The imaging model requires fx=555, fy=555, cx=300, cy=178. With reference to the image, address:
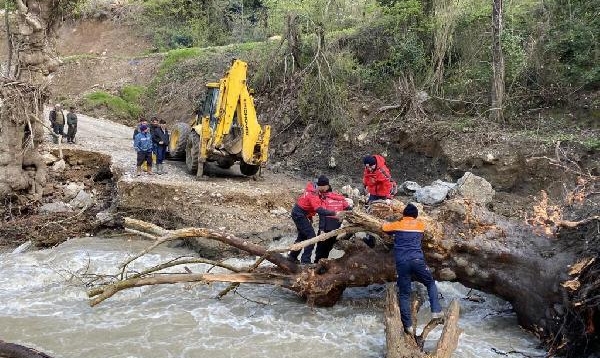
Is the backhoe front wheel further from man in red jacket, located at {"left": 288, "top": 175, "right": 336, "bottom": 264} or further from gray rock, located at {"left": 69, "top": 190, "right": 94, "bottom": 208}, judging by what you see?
man in red jacket, located at {"left": 288, "top": 175, "right": 336, "bottom": 264}

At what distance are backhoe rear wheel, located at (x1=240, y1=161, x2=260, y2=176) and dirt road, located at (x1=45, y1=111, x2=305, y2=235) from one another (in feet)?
0.52

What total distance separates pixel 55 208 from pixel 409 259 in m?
7.86

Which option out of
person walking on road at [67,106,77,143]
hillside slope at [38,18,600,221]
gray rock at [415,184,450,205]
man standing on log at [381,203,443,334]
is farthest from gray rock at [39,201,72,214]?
man standing on log at [381,203,443,334]

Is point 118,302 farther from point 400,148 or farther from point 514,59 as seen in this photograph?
point 514,59

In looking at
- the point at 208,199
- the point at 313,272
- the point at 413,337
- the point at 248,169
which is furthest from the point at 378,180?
the point at 248,169

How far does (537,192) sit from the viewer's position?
40.0 feet

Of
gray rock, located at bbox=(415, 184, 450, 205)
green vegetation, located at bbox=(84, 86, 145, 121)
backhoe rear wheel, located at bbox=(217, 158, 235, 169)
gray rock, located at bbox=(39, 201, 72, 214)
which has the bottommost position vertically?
gray rock, located at bbox=(39, 201, 72, 214)

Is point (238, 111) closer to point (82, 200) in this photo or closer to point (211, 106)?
point (211, 106)

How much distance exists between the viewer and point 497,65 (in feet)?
46.1

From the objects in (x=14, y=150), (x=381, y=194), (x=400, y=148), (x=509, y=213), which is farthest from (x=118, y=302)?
(x=400, y=148)

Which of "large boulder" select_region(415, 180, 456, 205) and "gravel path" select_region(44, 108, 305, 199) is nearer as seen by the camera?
"large boulder" select_region(415, 180, 456, 205)

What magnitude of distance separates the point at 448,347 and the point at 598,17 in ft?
38.5

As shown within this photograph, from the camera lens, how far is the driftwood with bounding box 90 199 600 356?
6.72 meters

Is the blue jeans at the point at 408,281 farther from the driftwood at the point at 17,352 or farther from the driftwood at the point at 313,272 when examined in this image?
the driftwood at the point at 17,352
